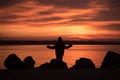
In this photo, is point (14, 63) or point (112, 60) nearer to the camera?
point (14, 63)

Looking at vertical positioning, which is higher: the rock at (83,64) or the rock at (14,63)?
the rock at (14,63)

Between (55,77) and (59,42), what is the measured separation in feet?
13.1

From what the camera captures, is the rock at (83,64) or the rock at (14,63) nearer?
the rock at (14,63)

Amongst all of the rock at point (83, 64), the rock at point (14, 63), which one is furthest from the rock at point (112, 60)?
the rock at point (14, 63)

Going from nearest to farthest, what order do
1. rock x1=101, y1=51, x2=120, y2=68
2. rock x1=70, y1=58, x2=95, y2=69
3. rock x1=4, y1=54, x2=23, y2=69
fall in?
rock x1=4, y1=54, x2=23, y2=69 → rock x1=70, y1=58, x2=95, y2=69 → rock x1=101, y1=51, x2=120, y2=68

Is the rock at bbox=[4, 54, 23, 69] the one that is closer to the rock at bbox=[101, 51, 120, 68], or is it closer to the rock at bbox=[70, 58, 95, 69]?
the rock at bbox=[70, 58, 95, 69]

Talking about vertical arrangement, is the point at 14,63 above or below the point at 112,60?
above

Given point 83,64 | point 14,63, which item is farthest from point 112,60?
point 14,63

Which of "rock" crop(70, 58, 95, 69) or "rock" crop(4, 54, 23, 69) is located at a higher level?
"rock" crop(4, 54, 23, 69)

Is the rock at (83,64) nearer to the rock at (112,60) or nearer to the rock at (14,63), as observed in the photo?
the rock at (112,60)

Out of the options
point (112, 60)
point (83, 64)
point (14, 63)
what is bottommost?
point (83, 64)

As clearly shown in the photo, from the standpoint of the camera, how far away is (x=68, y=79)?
443 inches

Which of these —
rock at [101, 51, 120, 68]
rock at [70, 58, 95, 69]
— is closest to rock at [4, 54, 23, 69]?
rock at [70, 58, 95, 69]

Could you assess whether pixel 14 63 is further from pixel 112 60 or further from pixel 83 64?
pixel 112 60
